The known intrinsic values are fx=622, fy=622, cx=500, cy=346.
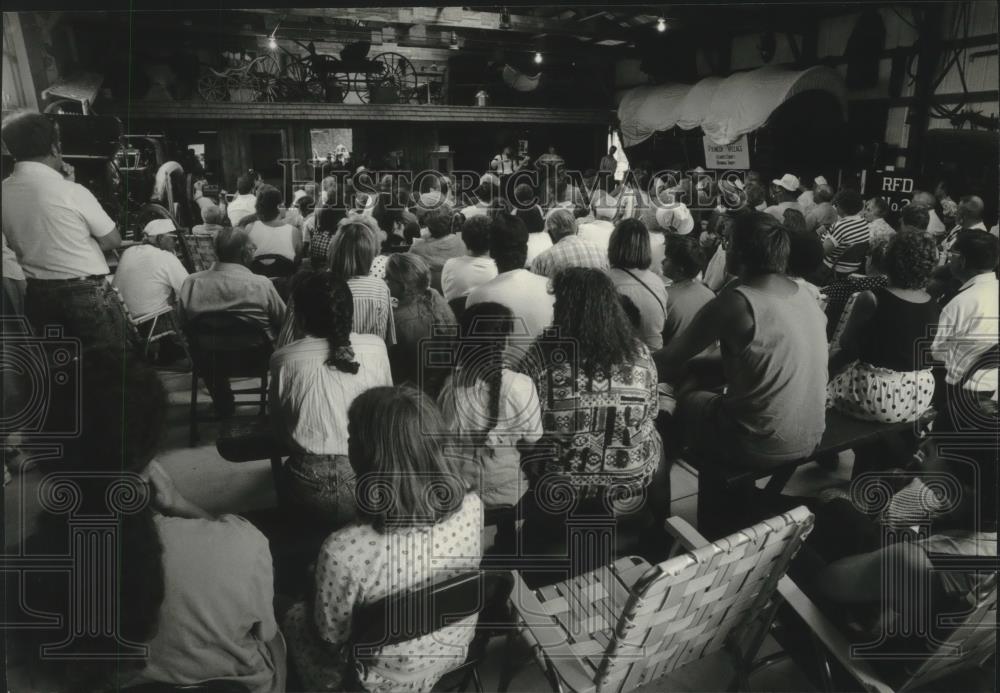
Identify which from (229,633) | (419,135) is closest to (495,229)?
(419,135)

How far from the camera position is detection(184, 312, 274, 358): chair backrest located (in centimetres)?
221

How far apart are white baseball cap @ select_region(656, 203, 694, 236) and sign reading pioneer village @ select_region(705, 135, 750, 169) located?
231 millimetres

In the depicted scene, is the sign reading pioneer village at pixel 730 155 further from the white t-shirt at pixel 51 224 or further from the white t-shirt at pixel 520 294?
the white t-shirt at pixel 51 224

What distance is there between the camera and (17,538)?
175 centimetres

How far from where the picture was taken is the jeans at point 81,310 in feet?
5.74

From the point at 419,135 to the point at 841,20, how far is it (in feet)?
4.46

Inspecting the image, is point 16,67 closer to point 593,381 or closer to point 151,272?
point 151,272

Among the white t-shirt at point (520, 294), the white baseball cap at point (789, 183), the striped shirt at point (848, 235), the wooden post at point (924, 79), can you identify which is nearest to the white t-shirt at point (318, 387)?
the white t-shirt at point (520, 294)

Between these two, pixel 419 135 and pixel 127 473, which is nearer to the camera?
pixel 127 473

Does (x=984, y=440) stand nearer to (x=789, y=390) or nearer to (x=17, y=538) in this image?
(x=789, y=390)

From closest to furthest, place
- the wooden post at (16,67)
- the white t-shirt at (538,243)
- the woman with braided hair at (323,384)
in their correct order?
1. the wooden post at (16,67)
2. the woman with braided hair at (323,384)
3. the white t-shirt at (538,243)

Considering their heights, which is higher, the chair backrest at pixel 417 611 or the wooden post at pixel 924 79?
the wooden post at pixel 924 79

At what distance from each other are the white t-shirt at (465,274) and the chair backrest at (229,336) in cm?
88

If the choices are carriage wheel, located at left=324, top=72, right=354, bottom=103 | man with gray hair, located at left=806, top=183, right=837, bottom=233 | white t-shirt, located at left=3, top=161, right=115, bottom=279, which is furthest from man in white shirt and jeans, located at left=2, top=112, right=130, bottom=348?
man with gray hair, located at left=806, top=183, right=837, bottom=233
